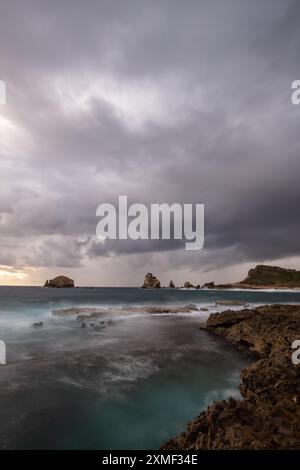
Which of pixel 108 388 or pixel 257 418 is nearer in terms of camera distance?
pixel 257 418

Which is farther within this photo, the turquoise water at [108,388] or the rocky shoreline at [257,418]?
the turquoise water at [108,388]

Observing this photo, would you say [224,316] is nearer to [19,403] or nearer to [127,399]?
[127,399]

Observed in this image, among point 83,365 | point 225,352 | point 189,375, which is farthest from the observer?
point 225,352

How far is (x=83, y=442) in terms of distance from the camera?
8414mm

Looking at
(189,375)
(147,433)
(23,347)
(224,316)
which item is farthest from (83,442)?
(224,316)

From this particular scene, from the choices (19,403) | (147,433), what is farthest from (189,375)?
(19,403)

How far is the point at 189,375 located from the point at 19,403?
8.59 meters

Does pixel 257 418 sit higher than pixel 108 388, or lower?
higher

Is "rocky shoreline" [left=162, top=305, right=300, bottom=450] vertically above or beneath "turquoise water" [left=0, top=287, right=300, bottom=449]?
above

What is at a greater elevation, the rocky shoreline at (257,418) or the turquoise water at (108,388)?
the rocky shoreline at (257,418)

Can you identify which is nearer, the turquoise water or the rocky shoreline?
the rocky shoreline
